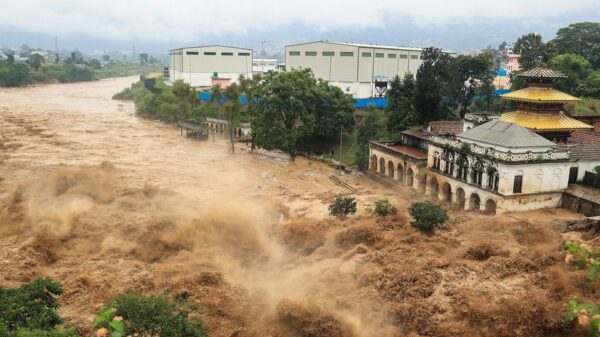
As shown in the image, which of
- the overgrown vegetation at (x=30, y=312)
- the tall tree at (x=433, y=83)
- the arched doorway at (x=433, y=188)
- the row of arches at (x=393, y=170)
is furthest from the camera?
the tall tree at (x=433, y=83)

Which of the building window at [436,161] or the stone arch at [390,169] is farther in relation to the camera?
the stone arch at [390,169]

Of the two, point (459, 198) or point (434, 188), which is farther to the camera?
point (434, 188)

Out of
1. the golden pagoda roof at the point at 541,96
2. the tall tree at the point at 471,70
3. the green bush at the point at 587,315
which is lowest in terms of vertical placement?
the green bush at the point at 587,315

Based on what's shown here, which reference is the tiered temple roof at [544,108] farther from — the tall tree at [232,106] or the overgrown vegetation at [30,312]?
the overgrown vegetation at [30,312]

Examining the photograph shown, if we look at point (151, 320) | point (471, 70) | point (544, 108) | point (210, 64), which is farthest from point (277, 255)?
point (210, 64)

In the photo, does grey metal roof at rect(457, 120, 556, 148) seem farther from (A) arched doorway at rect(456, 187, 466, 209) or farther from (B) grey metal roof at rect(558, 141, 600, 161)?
(A) arched doorway at rect(456, 187, 466, 209)

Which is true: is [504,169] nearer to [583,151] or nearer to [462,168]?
[462,168]

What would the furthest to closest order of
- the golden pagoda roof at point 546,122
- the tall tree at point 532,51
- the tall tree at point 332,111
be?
the tall tree at point 532,51 < the tall tree at point 332,111 < the golden pagoda roof at point 546,122

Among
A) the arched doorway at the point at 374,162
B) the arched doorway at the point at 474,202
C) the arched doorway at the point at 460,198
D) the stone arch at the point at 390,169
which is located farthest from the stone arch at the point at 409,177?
the arched doorway at the point at 474,202
